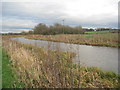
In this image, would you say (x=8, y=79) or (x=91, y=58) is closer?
(x=8, y=79)

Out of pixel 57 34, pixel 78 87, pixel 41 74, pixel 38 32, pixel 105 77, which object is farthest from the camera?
pixel 57 34

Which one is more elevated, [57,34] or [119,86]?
[57,34]

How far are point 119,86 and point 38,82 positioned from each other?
2.49 metres

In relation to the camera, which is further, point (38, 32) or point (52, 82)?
point (38, 32)

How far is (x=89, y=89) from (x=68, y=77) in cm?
69

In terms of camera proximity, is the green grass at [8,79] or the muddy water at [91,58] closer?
the green grass at [8,79]

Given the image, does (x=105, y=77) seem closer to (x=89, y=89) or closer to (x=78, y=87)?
(x=89, y=89)

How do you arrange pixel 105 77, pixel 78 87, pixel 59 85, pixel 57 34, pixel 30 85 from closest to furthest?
pixel 59 85
pixel 78 87
pixel 30 85
pixel 105 77
pixel 57 34

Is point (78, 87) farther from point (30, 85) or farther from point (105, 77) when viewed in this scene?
point (105, 77)

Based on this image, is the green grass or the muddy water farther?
the muddy water

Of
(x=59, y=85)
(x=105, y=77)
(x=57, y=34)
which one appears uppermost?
(x=57, y=34)

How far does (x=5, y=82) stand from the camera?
381 centimetres

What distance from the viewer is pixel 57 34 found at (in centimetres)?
1627

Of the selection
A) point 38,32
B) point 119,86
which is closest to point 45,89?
point 119,86
